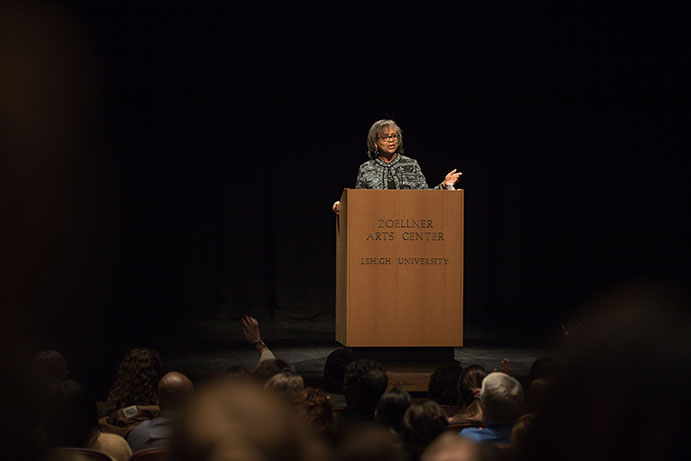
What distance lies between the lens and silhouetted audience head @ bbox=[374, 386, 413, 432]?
90.0 inches

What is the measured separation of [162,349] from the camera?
6.37 metres

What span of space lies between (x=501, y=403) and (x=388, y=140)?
98.2 inches

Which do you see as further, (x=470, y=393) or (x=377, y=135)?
(x=377, y=135)

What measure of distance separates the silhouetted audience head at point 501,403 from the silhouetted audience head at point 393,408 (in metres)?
0.26

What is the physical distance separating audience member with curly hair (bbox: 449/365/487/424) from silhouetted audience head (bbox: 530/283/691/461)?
90.0 inches

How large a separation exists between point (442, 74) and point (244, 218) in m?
3.17

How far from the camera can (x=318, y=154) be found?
8992mm

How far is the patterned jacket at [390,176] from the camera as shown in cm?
444

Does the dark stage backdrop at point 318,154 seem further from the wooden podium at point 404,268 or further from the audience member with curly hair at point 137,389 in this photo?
the audience member with curly hair at point 137,389

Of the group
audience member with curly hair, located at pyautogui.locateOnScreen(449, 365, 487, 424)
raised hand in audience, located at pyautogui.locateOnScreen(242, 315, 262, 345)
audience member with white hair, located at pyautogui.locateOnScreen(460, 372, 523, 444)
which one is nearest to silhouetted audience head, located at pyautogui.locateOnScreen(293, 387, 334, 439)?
audience member with white hair, located at pyautogui.locateOnScreen(460, 372, 523, 444)

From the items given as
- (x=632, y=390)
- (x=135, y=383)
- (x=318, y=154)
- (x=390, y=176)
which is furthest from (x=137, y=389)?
(x=318, y=154)

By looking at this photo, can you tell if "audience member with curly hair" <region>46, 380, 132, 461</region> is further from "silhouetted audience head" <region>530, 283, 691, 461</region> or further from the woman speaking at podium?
the woman speaking at podium

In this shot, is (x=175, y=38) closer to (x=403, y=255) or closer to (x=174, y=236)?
(x=174, y=236)

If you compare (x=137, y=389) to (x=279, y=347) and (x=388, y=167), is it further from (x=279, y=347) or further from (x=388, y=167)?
(x=279, y=347)
